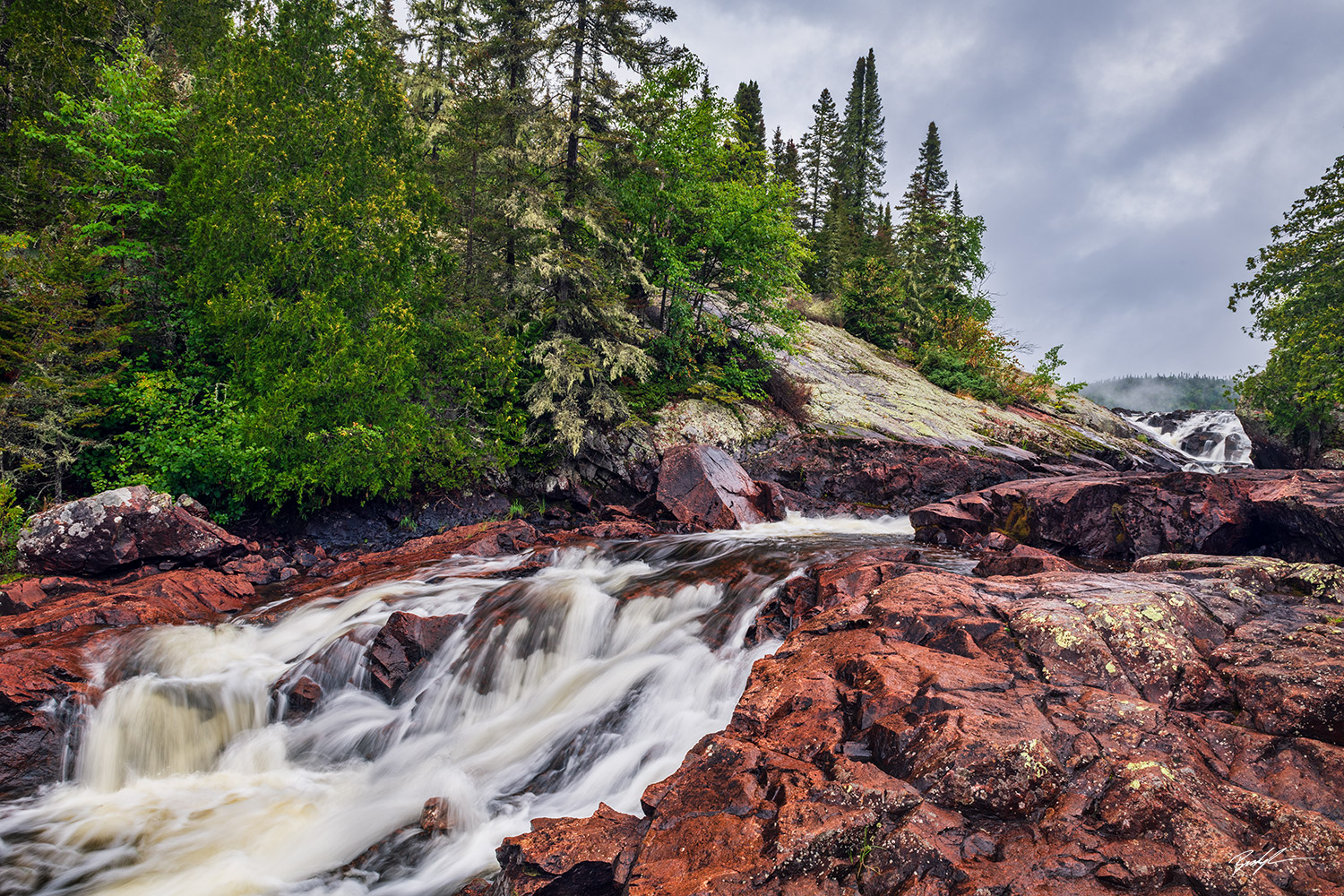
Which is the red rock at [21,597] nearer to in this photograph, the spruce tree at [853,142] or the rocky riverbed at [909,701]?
the rocky riverbed at [909,701]

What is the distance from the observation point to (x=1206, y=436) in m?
36.6

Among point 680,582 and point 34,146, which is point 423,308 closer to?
point 680,582

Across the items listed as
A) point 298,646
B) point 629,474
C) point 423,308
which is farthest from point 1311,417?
point 298,646

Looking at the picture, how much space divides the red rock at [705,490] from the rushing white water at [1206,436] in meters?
Result: 27.4

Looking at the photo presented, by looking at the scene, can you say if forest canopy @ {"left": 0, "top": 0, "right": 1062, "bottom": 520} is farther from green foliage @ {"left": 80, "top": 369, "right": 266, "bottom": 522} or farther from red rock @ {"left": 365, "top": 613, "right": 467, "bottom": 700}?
red rock @ {"left": 365, "top": 613, "right": 467, "bottom": 700}

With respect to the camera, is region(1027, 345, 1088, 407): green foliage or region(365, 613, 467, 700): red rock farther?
region(1027, 345, 1088, 407): green foliage

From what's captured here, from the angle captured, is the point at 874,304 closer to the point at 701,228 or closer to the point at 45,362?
the point at 701,228

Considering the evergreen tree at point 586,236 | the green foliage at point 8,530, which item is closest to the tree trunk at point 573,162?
the evergreen tree at point 586,236

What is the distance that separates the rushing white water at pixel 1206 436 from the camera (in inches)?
1299

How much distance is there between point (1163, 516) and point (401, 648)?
13691 mm

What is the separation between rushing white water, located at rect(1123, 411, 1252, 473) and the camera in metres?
33.0

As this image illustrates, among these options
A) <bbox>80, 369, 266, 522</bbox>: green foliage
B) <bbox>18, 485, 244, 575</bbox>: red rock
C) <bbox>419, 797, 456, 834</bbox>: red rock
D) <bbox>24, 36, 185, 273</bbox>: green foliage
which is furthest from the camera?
<bbox>24, 36, 185, 273</bbox>: green foliage

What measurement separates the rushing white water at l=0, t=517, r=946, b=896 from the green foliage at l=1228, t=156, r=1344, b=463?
26.7 meters

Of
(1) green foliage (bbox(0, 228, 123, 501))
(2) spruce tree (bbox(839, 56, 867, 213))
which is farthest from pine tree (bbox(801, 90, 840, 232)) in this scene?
(1) green foliage (bbox(0, 228, 123, 501))
